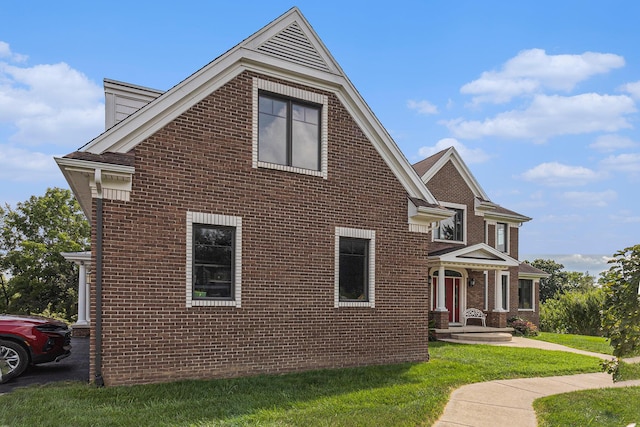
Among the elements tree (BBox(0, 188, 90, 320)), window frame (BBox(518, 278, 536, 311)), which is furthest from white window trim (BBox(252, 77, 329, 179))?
tree (BBox(0, 188, 90, 320))

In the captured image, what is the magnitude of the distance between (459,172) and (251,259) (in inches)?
585

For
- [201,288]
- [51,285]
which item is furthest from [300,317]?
[51,285]

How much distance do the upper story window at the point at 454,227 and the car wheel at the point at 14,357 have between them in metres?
16.2

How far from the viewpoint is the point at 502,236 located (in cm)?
2509

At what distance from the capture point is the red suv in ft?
30.6

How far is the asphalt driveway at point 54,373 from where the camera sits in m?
9.01

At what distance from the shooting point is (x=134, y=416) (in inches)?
269

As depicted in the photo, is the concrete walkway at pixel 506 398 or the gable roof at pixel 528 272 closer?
the concrete walkway at pixel 506 398

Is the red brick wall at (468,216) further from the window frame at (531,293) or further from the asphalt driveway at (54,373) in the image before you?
the asphalt driveway at (54,373)

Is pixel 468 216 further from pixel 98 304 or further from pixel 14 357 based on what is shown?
pixel 14 357

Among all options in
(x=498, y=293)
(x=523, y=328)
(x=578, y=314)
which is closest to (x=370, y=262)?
(x=498, y=293)

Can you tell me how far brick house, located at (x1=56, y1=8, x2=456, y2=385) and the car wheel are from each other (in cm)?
201

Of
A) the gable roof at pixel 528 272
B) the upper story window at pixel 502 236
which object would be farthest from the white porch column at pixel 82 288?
the gable roof at pixel 528 272

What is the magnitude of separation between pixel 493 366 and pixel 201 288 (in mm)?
6943
